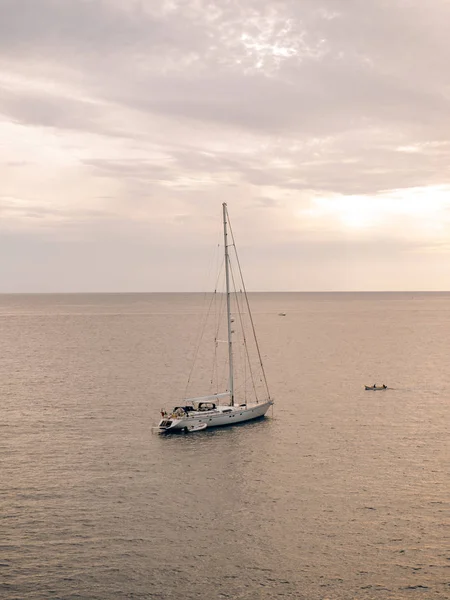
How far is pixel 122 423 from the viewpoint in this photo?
80250 mm

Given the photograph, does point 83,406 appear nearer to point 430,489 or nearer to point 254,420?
point 254,420

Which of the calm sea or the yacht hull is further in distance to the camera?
the yacht hull

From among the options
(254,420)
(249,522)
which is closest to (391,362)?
(254,420)

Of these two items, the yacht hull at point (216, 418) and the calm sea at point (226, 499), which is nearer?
the calm sea at point (226, 499)

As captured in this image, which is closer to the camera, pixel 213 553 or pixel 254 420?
pixel 213 553

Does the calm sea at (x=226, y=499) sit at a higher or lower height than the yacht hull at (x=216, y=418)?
lower

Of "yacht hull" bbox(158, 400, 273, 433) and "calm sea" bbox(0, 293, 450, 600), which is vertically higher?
"yacht hull" bbox(158, 400, 273, 433)

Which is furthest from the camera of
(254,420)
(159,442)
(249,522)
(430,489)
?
(254,420)

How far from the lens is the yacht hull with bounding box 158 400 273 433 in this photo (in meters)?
76.4

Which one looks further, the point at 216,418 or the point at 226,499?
the point at 216,418

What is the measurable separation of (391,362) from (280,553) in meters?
108

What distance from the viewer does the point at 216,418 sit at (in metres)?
79.1

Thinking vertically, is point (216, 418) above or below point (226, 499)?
above

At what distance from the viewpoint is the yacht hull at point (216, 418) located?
7638cm
